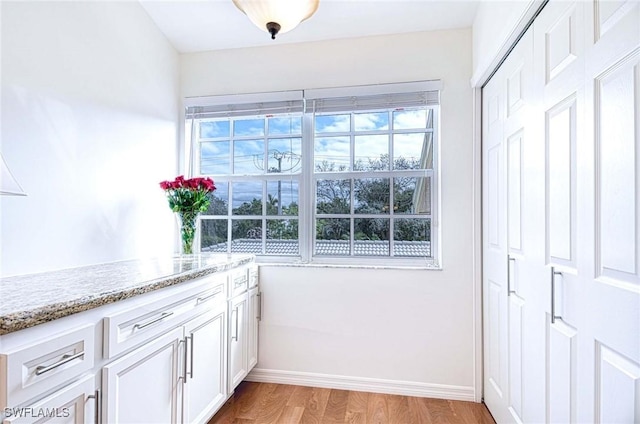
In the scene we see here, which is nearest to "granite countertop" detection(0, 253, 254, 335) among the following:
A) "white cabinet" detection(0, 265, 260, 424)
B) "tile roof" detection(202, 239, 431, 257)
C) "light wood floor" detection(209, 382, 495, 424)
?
"white cabinet" detection(0, 265, 260, 424)

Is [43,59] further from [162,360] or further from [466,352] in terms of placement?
[466,352]

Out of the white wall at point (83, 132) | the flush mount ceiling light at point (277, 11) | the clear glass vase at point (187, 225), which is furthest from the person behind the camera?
the clear glass vase at point (187, 225)

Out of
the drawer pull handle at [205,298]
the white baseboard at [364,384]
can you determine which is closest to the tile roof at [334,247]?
the drawer pull handle at [205,298]

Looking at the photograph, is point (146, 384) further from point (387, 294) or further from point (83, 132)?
point (387, 294)

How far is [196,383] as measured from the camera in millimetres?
1688

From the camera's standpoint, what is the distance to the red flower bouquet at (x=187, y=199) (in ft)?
7.59

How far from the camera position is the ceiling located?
222 centimetres

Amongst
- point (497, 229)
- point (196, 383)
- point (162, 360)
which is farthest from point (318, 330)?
point (497, 229)

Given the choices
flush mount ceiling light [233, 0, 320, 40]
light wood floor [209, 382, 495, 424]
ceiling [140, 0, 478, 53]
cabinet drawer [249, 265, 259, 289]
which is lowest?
light wood floor [209, 382, 495, 424]

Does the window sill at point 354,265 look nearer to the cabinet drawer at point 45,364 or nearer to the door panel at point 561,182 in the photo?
the door panel at point 561,182

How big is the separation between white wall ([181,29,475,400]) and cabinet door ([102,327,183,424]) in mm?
1044

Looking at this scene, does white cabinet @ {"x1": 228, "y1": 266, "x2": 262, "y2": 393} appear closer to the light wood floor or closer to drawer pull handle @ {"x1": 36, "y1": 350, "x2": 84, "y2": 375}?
the light wood floor

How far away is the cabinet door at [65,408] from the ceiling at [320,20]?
90.8 inches

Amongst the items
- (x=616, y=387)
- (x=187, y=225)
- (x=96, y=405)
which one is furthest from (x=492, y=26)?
(x=96, y=405)
